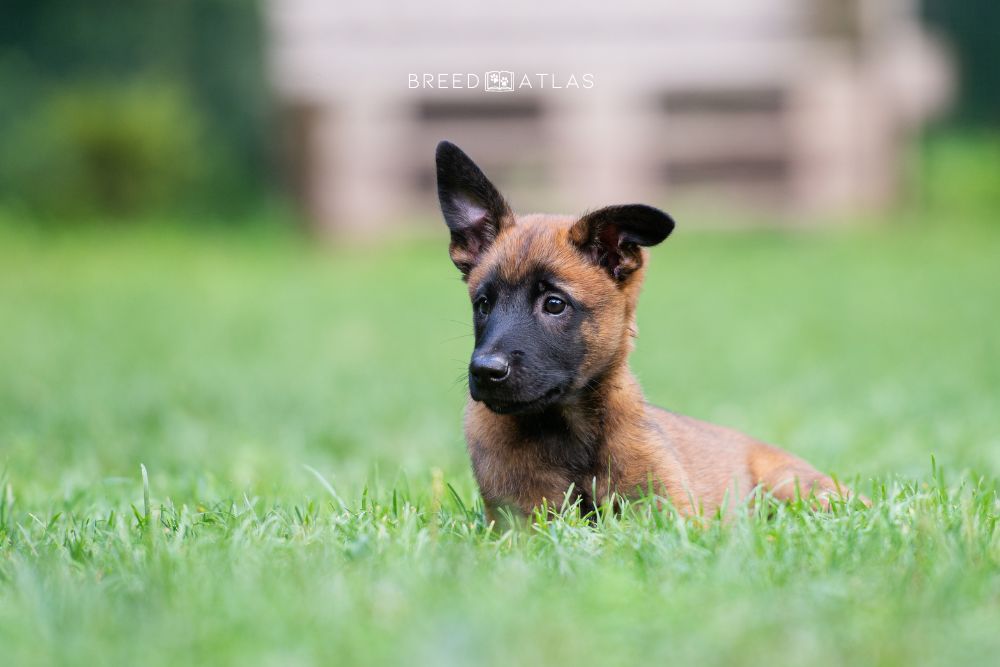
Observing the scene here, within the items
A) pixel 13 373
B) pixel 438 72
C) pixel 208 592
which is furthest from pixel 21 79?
pixel 208 592

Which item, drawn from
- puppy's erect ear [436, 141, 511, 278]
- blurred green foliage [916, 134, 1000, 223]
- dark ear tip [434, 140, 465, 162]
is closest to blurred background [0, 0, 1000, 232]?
blurred green foliage [916, 134, 1000, 223]

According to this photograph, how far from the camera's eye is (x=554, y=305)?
3896 millimetres

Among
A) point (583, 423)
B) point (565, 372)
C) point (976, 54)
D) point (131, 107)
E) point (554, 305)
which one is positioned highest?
point (976, 54)

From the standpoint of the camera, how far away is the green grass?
261 centimetres

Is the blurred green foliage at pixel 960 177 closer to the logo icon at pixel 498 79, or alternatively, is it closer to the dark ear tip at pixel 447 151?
the logo icon at pixel 498 79

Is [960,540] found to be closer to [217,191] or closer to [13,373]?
[13,373]

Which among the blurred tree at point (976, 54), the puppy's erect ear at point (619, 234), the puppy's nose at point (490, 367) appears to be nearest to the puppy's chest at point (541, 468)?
the puppy's nose at point (490, 367)

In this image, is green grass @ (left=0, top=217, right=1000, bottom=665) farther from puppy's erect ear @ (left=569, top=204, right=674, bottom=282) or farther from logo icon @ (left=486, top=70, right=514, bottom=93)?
logo icon @ (left=486, top=70, right=514, bottom=93)

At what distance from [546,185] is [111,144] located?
7752mm

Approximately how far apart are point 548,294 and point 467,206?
536 mm

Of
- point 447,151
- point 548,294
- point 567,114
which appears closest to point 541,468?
point 548,294

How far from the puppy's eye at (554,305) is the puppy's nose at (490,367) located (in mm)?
306

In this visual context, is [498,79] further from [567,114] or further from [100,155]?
[100,155]

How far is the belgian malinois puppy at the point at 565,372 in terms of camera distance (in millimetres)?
3770
